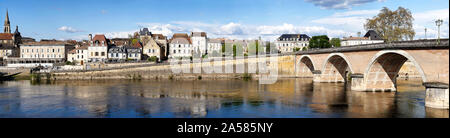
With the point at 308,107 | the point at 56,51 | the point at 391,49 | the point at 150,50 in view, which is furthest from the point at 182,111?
the point at 56,51

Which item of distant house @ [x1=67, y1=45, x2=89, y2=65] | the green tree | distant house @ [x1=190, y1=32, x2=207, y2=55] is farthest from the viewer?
distant house @ [x1=190, y1=32, x2=207, y2=55]

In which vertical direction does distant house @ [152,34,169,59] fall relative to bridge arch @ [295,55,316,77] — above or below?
above

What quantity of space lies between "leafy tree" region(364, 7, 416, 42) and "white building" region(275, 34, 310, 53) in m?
28.7

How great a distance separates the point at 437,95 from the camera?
22.5m

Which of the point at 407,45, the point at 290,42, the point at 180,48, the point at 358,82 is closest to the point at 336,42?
the point at 290,42

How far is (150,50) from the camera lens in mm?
73000

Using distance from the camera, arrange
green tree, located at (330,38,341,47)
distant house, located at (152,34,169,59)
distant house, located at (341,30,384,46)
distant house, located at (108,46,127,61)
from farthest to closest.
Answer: green tree, located at (330,38,341,47) < distant house, located at (152,34,169,59) < distant house, located at (341,30,384,46) < distant house, located at (108,46,127,61)

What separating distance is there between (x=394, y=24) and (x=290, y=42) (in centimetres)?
3388

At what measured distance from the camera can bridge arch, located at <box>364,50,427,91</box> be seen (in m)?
30.1

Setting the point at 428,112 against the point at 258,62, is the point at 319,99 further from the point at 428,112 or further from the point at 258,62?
the point at 258,62

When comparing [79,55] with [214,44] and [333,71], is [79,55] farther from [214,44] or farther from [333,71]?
[333,71]

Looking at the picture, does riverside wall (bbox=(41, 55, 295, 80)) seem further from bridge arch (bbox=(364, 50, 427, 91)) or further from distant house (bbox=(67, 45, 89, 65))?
bridge arch (bbox=(364, 50, 427, 91))

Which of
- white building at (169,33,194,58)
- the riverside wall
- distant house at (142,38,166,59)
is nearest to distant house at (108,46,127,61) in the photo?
distant house at (142,38,166,59)
